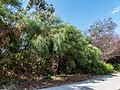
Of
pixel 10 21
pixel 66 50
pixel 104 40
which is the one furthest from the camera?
pixel 104 40

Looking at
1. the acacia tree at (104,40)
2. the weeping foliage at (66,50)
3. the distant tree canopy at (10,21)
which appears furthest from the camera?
the acacia tree at (104,40)

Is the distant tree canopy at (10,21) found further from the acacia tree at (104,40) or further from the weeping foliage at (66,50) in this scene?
the acacia tree at (104,40)

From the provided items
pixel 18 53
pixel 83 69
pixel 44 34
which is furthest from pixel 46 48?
pixel 83 69

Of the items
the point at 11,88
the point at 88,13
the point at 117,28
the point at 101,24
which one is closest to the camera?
the point at 11,88

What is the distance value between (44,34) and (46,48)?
82 centimetres

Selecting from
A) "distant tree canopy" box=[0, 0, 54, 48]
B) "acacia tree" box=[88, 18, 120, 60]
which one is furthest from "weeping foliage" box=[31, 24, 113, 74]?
"acacia tree" box=[88, 18, 120, 60]

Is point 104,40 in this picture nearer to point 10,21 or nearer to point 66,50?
point 66,50

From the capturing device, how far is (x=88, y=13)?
18562 millimetres

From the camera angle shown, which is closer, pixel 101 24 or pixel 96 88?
pixel 96 88

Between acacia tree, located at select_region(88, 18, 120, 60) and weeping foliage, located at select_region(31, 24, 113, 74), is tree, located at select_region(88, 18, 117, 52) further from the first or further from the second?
weeping foliage, located at select_region(31, 24, 113, 74)

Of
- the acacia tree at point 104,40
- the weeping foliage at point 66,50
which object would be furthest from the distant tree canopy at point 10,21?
the acacia tree at point 104,40

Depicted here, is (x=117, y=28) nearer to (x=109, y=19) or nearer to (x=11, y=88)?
(x=109, y=19)

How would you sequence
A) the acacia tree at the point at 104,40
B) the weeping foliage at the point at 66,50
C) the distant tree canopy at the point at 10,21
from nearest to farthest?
the distant tree canopy at the point at 10,21
the weeping foliage at the point at 66,50
the acacia tree at the point at 104,40

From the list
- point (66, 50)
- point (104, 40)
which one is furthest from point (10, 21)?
point (104, 40)
